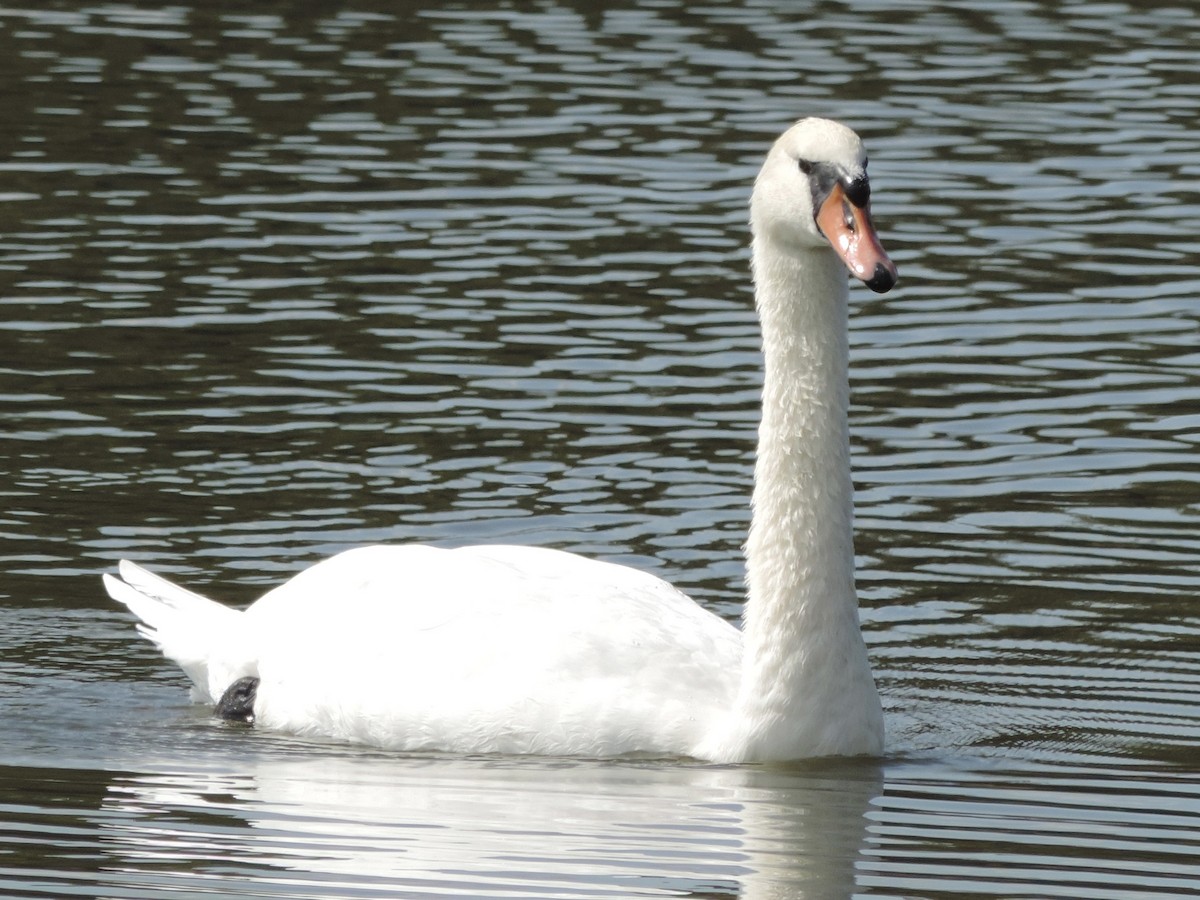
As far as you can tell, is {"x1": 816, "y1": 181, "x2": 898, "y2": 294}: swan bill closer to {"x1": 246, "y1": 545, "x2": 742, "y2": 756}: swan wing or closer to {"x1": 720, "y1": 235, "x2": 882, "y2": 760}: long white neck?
{"x1": 720, "y1": 235, "x2": 882, "y2": 760}: long white neck

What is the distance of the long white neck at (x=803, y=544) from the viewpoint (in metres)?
8.34

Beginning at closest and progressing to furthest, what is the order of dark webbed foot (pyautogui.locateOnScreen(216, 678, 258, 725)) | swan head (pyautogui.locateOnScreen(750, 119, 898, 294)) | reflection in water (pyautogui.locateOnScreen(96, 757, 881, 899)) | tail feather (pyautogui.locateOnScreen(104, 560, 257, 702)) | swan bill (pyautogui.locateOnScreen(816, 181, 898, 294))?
reflection in water (pyautogui.locateOnScreen(96, 757, 881, 899)), swan bill (pyautogui.locateOnScreen(816, 181, 898, 294)), swan head (pyautogui.locateOnScreen(750, 119, 898, 294)), dark webbed foot (pyautogui.locateOnScreen(216, 678, 258, 725)), tail feather (pyautogui.locateOnScreen(104, 560, 257, 702))

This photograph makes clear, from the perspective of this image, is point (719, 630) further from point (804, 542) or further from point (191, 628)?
point (191, 628)

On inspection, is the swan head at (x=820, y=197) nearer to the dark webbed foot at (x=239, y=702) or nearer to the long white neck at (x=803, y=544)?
the long white neck at (x=803, y=544)

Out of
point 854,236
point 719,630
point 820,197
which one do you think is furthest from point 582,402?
point 854,236

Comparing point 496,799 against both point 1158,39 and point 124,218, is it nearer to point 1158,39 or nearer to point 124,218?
point 124,218

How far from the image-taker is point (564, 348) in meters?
14.0

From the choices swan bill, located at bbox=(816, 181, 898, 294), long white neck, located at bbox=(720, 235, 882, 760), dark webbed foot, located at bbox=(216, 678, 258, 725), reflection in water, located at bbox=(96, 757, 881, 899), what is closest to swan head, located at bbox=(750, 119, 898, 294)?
swan bill, located at bbox=(816, 181, 898, 294)

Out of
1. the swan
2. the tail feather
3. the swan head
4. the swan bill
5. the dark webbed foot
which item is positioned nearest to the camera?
the swan bill

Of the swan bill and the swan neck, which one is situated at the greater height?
the swan bill

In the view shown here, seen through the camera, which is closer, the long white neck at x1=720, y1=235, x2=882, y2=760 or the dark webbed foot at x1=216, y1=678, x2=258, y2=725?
the long white neck at x1=720, y1=235, x2=882, y2=760

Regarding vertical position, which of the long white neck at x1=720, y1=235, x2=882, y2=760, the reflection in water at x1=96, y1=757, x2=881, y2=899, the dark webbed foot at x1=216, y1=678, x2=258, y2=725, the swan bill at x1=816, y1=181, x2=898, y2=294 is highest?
the swan bill at x1=816, y1=181, x2=898, y2=294

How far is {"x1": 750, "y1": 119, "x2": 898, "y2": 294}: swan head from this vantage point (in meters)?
7.84

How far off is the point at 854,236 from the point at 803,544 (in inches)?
43.9
